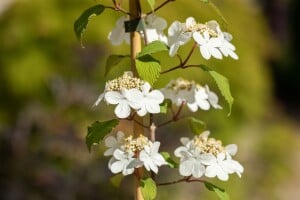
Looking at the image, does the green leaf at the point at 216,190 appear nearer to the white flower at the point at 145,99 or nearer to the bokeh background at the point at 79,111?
the white flower at the point at 145,99

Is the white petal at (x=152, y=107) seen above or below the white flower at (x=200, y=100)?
above

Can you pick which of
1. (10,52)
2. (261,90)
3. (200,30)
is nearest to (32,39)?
(10,52)

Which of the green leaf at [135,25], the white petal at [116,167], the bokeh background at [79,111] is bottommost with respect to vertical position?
the bokeh background at [79,111]

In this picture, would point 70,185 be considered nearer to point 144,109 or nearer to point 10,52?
point 10,52

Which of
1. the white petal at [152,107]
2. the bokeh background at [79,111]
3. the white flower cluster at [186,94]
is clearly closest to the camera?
the white petal at [152,107]

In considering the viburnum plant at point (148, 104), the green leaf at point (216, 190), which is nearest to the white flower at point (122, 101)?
the viburnum plant at point (148, 104)

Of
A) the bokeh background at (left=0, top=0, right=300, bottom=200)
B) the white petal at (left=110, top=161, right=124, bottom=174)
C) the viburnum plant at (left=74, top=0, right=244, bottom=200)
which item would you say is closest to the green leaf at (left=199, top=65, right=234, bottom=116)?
the viburnum plant at (left=74, top=0, right=244, bottom=200)
